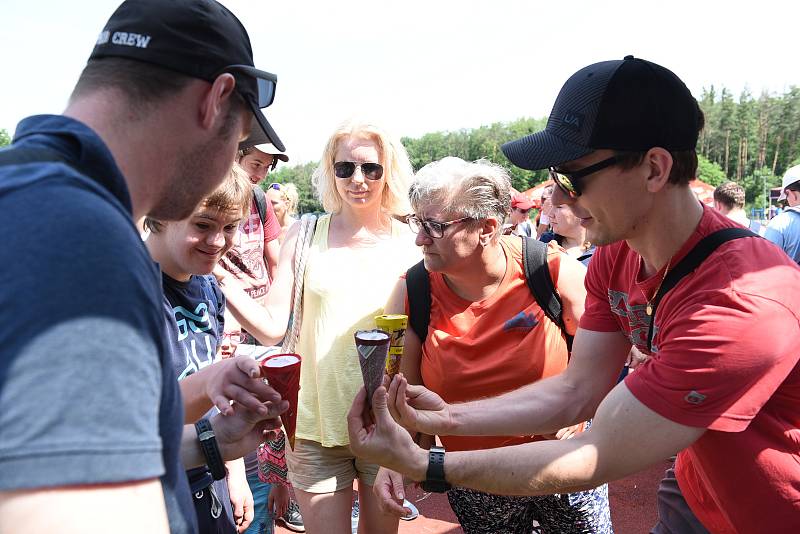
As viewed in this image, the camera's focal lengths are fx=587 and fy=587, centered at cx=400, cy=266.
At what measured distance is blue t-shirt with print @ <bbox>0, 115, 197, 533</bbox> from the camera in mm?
776

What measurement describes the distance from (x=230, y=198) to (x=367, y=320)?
3.80ft

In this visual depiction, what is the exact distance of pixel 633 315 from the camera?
2426 millimetres

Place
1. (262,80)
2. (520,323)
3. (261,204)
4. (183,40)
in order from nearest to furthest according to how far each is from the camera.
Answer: (183,40)
(262,80)
(520,323)
(261,204)

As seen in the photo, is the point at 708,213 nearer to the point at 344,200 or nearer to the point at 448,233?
the point at 448,233

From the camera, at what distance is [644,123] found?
2096 mm

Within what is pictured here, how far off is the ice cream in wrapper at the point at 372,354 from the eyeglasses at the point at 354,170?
176 cm

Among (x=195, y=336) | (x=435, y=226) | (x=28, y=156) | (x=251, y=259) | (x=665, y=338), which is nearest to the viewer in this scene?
(x=28, y=156)

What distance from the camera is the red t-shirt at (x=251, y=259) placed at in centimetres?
481

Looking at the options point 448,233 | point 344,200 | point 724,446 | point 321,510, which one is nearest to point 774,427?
point 724,446

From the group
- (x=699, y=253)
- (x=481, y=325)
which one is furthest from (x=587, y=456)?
(x=481, y=325)

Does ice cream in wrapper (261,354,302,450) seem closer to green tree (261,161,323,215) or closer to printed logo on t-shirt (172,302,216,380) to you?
printed logo on t-shirt (172,302,216,380)

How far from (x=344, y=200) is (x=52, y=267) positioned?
309cm

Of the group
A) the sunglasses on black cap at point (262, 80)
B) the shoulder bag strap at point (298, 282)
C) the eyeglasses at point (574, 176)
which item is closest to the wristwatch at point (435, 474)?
the eyeglasses at point (574, 176)

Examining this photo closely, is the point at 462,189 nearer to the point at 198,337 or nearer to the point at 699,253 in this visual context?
the point at 699,253
